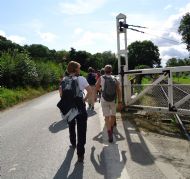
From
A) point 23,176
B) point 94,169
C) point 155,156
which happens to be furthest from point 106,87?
point 23,176

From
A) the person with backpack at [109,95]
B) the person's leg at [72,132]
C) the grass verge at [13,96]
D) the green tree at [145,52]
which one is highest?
the green tree at [145,52]

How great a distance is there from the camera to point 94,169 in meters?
7.12

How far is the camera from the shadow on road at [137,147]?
7734mm

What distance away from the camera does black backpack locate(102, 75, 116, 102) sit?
31.9ft

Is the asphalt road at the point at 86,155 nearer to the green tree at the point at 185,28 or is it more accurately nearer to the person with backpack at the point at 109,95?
the person with backpack at the point at 109,95

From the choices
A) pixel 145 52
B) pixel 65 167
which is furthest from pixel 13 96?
pixel 145 52

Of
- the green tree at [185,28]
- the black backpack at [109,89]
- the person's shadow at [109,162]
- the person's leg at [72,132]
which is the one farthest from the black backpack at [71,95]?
the green tree at [185,28]

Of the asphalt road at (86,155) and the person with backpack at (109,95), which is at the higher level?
the person with backpack at (109,95)

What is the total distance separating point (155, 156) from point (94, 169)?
4.99ft

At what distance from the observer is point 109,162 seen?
299 inches

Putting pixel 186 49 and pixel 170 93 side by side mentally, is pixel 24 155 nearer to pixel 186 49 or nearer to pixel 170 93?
pixel 170 93

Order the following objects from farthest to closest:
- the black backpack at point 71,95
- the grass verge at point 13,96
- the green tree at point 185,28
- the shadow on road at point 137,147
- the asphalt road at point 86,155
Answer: the green tree at point 185,28 < the grass verge at point 13,96 < the black backpack at point 71,95 < the shadow on road at point 137,147 < the asphalt road at point 86,155

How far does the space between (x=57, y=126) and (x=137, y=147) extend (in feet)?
12.5

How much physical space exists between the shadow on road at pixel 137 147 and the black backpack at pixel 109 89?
1096 mm
